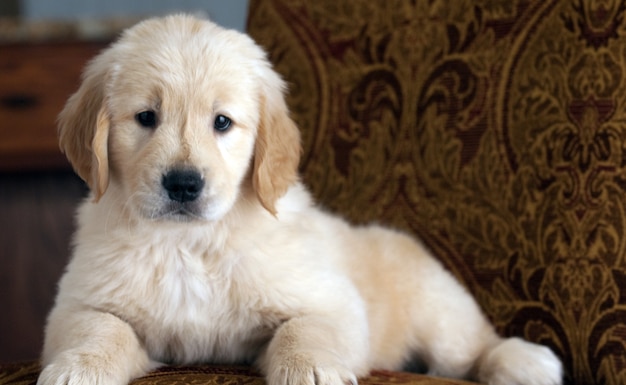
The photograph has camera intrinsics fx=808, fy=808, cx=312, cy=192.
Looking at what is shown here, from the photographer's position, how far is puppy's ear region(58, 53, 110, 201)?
6.84 ft

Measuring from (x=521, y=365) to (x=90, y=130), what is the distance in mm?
1387

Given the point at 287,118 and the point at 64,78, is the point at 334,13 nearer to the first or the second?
the point at 287,118

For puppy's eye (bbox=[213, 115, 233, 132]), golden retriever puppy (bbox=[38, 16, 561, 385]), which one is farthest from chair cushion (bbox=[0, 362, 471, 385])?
puppy's eye (bbox=[213, 115, 233, 132])

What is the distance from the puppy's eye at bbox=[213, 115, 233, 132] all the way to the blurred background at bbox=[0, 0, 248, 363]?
219 centimetres

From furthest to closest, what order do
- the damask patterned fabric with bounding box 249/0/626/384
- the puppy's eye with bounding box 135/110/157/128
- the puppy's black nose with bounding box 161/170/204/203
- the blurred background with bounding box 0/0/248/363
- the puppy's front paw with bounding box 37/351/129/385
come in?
the blurred background with bounding box 0/0/248/363 → the damask patterned fabric with bounding box 249/0/626/384 → the puppy's eye with bounding box 135/110/157/128 → the puppy's black nose with bounding box 161/170/204/203 → the puppy's front paw with bounding box 37/351/129/385

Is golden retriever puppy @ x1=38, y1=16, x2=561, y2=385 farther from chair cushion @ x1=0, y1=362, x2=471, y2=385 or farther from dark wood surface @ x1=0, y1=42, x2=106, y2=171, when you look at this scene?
dark wood surface @ x1=0, y1=42, x2=106, y2=171

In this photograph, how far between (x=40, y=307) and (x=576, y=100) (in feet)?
10.7

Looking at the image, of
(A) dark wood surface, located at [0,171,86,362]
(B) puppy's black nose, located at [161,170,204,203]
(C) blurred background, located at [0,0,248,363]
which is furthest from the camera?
(A) dark wood surface, located at [0,171,86,362]

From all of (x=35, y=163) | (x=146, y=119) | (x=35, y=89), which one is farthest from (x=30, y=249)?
(x=146, y=119)

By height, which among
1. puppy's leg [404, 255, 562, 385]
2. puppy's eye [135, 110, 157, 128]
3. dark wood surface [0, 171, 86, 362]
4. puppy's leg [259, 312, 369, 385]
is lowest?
dark wood surface [0, 171, 86, 362]

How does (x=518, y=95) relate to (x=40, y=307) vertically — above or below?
above

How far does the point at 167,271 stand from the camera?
7.13 feet

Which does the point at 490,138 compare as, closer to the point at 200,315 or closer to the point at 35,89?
the point at 200,315

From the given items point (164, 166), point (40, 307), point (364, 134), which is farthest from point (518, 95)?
point (40, 307)
